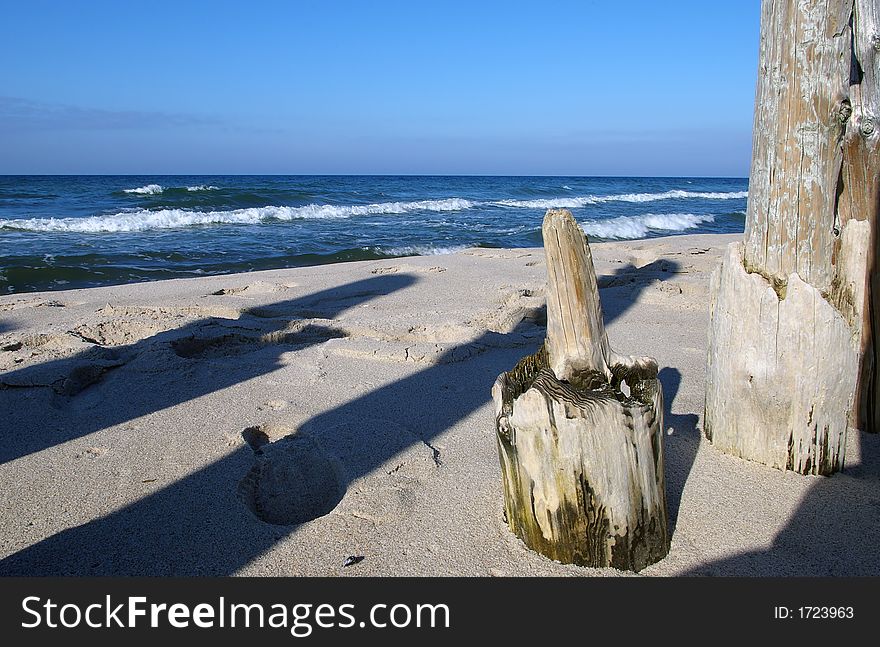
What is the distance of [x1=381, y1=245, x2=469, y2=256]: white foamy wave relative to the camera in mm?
11875

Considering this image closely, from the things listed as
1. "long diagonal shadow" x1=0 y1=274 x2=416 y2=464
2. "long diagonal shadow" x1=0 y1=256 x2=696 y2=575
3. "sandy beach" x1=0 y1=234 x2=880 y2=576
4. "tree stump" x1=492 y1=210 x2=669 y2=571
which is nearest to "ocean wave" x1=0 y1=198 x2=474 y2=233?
"sandy beach" x1=0 y1=234 x2=880 y2=576

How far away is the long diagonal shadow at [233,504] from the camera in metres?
2.19

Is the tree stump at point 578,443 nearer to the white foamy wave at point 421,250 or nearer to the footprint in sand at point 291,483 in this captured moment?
the footprint in sand at point 291,483

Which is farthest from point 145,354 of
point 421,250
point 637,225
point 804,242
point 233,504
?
point 637,225

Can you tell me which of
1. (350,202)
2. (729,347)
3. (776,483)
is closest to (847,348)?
(729,347)

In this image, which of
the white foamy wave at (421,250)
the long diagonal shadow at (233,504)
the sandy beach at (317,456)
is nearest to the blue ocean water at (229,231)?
the white foamy wave at (421,250)

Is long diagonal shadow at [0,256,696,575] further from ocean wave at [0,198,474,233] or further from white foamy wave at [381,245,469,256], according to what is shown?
ocean wave at [0,198,474,233]

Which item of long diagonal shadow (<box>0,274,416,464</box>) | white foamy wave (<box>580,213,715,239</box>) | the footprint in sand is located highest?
white foamy wave (<box>580,213,715,239</box>)

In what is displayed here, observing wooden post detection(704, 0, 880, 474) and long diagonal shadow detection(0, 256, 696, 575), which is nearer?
long diagonal shadow detection(0, 256, 696, 575)

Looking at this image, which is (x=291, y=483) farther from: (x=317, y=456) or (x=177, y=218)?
(x=177, y=218)

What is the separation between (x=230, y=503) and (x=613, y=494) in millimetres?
1472

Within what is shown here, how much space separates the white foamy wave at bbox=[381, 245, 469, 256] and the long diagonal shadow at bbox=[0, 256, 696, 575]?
26.4ft

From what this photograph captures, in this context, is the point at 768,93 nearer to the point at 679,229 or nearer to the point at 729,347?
the point at 729,347

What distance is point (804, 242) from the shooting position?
97.6 inches
